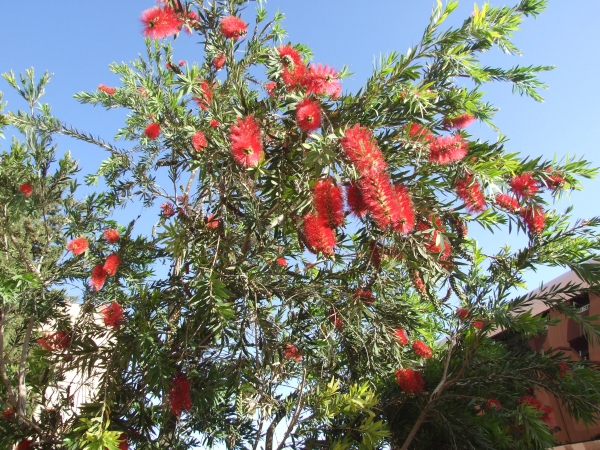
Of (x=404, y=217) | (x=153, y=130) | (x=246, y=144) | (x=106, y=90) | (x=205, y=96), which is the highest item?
(x=106, y=90)

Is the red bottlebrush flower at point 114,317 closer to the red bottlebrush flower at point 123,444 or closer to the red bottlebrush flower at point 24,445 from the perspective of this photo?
the red bottlebrush flower at point 123,444

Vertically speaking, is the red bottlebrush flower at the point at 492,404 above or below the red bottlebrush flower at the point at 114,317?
below

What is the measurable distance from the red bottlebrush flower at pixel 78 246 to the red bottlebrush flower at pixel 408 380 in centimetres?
260

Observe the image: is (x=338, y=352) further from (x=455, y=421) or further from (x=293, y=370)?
(x=455, y=421)

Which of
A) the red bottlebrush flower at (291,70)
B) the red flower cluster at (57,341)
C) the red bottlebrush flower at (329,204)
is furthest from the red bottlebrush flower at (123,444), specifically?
the red bottlebrush flower at (291,70)

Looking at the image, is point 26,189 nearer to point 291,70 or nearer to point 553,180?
point 291,70

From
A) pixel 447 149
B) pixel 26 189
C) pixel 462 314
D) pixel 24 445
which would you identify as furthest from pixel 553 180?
pixel 26 189

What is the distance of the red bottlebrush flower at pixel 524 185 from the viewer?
218 centimetres

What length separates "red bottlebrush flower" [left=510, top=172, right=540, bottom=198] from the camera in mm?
2182

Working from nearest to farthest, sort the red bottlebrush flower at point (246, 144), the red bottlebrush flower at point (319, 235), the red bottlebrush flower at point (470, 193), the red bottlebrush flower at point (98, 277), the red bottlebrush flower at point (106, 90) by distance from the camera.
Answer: the red bottlebrush flower at point (319, 235)
the red bottlebrush flower at point (246, 144)
the red bottlebrush flower at point (470, 193)
the red bottlebrush flower at point (98, 277)
the red bottlebrush flower at point (106, 90)

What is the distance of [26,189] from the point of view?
356 cm

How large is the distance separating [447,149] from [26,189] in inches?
127

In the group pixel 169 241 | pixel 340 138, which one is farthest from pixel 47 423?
pixel 340 138

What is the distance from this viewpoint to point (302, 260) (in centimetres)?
376
